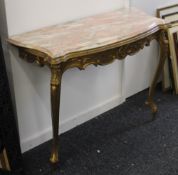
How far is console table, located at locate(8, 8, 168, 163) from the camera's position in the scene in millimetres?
1526

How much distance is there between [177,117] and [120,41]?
98cm

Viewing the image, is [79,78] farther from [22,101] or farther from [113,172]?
[113,172]

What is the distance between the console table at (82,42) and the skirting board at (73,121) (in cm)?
26

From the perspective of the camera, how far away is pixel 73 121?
2.24 m

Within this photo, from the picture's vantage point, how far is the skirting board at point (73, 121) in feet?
6.68

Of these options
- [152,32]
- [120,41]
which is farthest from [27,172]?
[152,32]

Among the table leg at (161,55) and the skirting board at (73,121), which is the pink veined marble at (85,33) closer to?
the table leg at (161,55)

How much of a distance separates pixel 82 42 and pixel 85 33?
0.14 meters

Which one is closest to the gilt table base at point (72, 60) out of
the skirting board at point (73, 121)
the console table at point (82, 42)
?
the console table at point (82, 42)

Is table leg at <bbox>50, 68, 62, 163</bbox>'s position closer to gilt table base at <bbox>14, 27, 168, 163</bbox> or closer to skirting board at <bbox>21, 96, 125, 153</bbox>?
gilt table base at <bbox>14, 27, 168, 163</bbox>

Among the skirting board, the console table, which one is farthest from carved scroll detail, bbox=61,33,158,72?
the skirting board

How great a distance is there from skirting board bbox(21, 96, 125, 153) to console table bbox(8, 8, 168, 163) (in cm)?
26

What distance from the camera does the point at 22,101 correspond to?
1.89m

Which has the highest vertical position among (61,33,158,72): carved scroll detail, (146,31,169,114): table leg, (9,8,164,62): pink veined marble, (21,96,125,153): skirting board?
(9,8,164,62): pink veined marble
